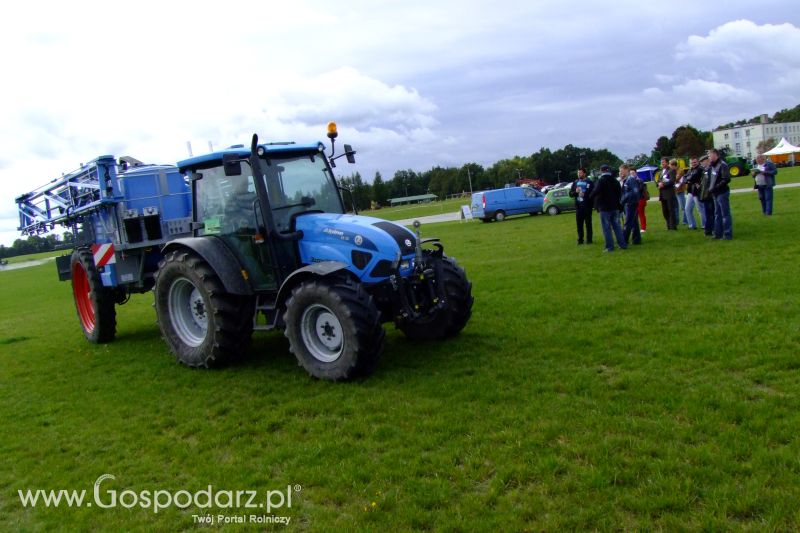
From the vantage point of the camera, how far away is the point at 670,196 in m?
16.1

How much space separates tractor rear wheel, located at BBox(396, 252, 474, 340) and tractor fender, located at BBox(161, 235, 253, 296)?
6.28ft

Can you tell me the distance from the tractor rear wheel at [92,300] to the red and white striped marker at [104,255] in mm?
285

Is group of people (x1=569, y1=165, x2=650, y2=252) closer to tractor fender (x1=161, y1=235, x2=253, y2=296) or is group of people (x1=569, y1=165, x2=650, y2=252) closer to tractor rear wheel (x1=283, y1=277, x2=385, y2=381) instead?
tractor rear wheel (x1=283, y1=277, x2=385, y2=381)

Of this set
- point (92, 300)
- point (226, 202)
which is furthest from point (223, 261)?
point (92, 300)

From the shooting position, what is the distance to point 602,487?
4.06 meters

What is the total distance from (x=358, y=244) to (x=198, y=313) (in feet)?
8.71

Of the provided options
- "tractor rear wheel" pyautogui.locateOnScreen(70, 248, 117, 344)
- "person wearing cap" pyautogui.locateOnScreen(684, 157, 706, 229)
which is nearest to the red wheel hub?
"tractor rear wheel" pyautogui.locateOnScreen(70, 248, 117, 344)

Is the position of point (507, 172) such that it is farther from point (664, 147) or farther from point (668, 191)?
point (668, 191)

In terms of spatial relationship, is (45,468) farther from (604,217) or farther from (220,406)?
(604,217)

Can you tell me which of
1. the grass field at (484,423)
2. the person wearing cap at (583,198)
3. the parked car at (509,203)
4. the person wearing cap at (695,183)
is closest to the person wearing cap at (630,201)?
the person wearing cap at (583,198)

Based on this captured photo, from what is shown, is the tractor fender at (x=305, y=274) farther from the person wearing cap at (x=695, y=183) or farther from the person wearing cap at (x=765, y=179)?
the person wearing cap at (x=765, y=179)

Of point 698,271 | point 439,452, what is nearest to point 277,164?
point 439,452

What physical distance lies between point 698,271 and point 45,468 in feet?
31.6

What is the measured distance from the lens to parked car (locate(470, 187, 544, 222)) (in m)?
33.6
